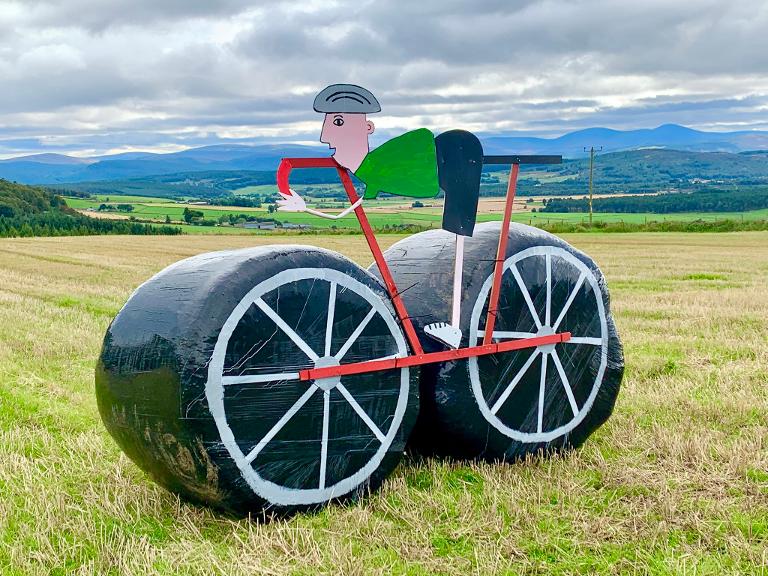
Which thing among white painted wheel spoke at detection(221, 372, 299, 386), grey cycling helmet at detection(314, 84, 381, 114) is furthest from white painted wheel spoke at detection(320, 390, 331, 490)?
grey cycling helmet at detection(314, 84, 381, 114)

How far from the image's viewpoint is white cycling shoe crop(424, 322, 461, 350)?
501 cm

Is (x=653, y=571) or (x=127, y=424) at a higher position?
(x=127, y=424)

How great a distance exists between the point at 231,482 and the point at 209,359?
0.68 metres

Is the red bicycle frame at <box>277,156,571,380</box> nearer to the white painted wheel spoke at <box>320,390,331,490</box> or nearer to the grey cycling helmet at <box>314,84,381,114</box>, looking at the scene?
the white painted wheel spoke at <box>320,390,331,490</box>

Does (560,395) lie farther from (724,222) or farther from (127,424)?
(724,222)

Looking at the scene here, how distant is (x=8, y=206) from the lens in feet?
177

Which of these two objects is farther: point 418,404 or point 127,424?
point 418,404

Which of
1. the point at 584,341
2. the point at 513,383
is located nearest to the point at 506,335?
the point at 513,383

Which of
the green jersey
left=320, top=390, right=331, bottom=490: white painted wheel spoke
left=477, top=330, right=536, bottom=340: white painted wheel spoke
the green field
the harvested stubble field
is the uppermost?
the green jersey

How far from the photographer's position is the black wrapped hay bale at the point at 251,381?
162 inches

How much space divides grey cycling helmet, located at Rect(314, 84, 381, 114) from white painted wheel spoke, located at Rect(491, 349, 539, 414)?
2.01 metres

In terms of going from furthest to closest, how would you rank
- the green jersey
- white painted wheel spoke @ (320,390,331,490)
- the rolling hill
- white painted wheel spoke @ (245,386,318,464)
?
the rolling hill
the green jersey
white painted wheel spoke @ (320,390,331,490)
white painted wheel spoke @ (245,386,318,464)

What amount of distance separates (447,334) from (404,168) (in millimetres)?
1070

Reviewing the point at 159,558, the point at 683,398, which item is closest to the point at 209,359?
the point at 159,558
